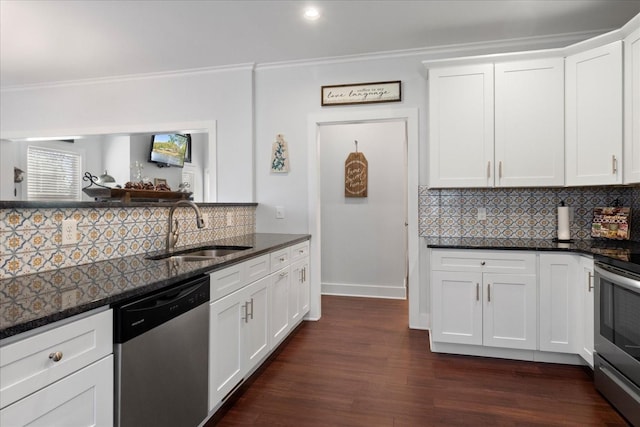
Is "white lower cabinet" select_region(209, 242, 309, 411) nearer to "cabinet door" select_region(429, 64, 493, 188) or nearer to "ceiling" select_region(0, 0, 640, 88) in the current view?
"cabinet door" select_region(429, 64, 493, 188)

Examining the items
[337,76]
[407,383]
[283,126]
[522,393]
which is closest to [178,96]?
[283,126]

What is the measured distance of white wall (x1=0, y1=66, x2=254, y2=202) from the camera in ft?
13.0

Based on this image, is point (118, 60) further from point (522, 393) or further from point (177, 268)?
point (522, 393)

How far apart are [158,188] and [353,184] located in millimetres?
2398

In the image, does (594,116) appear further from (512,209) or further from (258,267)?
(258,267)

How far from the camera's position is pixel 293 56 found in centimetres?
373

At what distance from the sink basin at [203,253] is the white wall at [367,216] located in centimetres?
230

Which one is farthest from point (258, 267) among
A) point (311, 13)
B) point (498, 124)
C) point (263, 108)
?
point (498, 124)

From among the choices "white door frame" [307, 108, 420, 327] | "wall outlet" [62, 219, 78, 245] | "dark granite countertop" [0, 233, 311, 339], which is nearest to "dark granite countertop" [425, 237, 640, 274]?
"white door frame" [307, 108, 420, 327]

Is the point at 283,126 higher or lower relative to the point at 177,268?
higher

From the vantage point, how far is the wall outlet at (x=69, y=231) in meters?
1.71

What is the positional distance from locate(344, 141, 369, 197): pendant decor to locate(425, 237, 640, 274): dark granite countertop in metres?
1.58

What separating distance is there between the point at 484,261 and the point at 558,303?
568mm

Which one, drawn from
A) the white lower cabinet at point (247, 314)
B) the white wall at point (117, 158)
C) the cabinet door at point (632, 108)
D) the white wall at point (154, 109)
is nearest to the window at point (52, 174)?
the white wall at point (117, 158)
